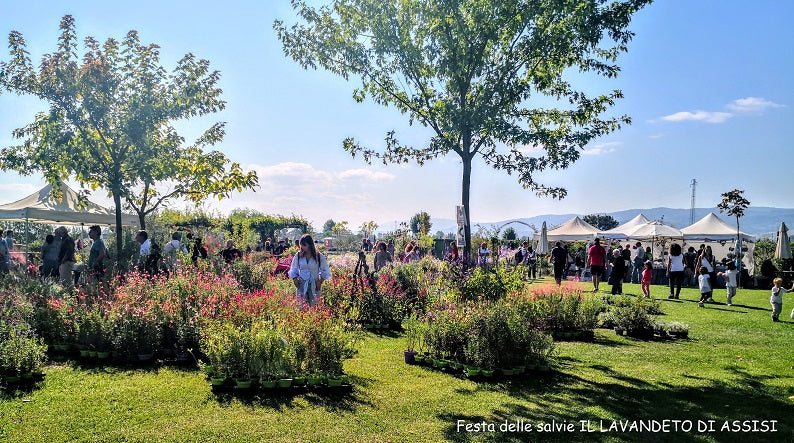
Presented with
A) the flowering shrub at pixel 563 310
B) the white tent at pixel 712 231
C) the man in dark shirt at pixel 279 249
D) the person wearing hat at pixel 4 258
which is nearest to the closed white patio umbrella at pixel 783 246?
the white tent at pixel 712 231

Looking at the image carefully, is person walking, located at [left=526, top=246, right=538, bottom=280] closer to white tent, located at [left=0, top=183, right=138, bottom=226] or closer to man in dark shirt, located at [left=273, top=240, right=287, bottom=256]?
man in dark shirt, located at [left=273, top=240, right=287, bottom=256]

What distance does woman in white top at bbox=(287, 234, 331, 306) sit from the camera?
814 centimetres

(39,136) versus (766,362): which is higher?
(39,136)

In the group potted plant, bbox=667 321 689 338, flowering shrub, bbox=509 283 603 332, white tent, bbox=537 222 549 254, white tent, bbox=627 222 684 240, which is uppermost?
white tent, bbox=627 222 684 240

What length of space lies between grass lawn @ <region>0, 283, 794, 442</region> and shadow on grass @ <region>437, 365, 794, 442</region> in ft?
0.03

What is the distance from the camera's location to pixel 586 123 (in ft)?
29.2

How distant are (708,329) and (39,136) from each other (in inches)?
537

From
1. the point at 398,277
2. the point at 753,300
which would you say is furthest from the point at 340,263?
the point at 753,300

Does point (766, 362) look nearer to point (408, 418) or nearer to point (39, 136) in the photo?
point (408, 418)

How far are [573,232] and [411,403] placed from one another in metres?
25.3

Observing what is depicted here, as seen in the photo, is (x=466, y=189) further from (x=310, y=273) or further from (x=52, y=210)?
(x=52, y=210)

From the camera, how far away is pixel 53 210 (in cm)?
1398

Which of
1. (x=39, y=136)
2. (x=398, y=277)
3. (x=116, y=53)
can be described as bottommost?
(x=398, y=277)

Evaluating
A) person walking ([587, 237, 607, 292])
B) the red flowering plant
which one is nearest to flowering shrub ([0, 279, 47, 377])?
the red flowering plant
